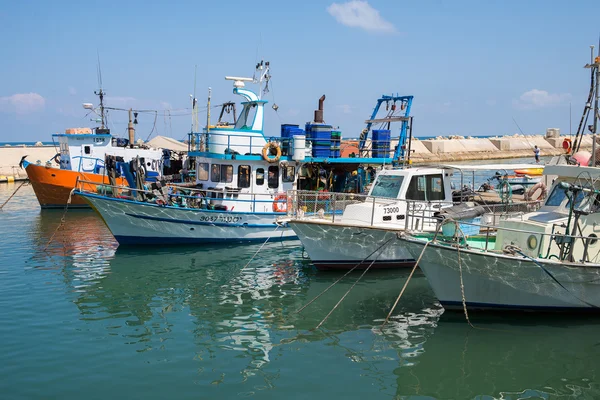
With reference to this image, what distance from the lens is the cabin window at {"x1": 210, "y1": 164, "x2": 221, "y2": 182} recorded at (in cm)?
1988

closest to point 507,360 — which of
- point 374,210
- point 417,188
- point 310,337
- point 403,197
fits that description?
point 310,337

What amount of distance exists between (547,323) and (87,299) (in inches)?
414

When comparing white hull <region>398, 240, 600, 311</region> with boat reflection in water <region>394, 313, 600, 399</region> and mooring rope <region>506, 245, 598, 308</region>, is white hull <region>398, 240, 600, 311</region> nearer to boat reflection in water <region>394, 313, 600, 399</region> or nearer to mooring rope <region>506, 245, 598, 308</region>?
mooring rope <region>506, 245, 598, 308</region>

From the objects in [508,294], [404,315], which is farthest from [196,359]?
[508,294]

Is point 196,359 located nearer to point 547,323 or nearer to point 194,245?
point 547,323

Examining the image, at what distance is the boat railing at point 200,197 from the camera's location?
1864 centimetres

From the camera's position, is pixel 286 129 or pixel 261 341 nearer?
pixel 261 341

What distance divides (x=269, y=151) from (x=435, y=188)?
6.32 metres

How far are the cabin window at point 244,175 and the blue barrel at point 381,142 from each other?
500cm

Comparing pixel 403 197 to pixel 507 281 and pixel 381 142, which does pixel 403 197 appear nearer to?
pixel 507 281

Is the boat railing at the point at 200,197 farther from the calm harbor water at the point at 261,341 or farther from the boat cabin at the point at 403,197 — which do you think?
the boat cabin at the point at 403,197

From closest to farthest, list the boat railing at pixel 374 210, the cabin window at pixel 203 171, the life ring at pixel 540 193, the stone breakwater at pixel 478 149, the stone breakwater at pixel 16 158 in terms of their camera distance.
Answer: the boat railing at pixel 374 210
the life ring at pixel 540 193
the cabin window at pixel 203 171
the stone breakwater at pixel 16 158
the stone breakwater at pixel 478 149

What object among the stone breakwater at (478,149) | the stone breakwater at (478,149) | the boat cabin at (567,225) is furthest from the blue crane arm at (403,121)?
the stone breakwater at (478,149)

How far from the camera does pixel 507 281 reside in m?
11.0
